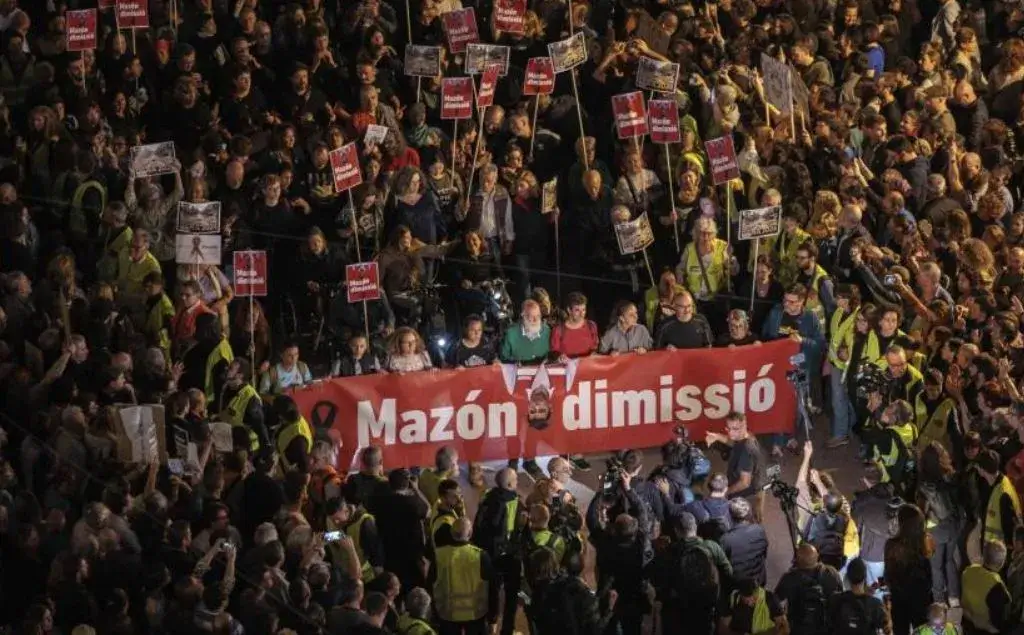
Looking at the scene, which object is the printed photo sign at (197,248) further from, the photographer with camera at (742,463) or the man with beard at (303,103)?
the photographer with camera at (742,463)

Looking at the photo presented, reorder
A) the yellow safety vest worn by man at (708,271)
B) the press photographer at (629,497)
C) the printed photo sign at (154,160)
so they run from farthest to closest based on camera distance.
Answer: the yellow safety vest worn by man at (708,271)
the printed photo sign at (154,160)
the press photographer at (629,497)

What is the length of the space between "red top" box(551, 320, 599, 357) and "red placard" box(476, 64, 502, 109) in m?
3.02

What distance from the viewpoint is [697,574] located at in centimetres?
1988

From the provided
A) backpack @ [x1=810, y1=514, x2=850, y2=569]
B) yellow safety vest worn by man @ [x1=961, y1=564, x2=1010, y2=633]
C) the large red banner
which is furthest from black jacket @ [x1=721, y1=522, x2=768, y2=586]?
the large red banner

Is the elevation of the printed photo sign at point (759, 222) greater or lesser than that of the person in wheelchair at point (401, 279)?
greater

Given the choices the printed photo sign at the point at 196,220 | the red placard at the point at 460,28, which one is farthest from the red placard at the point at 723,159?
the printed photo sign at the point at 196,220

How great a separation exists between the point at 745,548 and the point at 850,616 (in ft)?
4.29

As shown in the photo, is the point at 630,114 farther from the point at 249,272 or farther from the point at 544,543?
the point at 544,543

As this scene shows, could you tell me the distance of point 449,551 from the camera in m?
20.0

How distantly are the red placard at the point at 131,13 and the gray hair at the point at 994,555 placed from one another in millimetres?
9574

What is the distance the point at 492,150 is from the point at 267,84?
2099 millimetres

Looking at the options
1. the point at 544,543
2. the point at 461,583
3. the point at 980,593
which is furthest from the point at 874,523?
the point at 461,583

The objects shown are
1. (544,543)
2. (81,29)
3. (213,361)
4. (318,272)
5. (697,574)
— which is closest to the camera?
(697,574)

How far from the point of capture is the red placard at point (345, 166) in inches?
952
